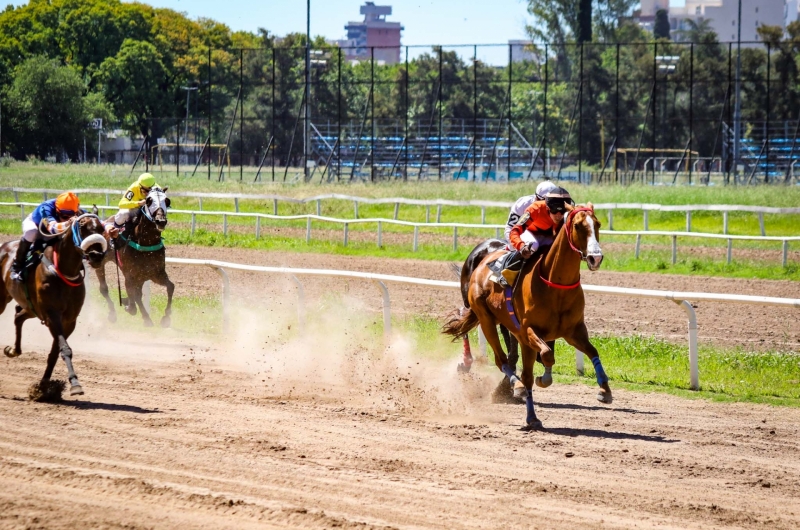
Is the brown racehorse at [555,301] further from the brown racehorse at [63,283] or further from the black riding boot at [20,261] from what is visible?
the black riding boot at [20,261]

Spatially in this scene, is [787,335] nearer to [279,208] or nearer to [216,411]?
[216,411]

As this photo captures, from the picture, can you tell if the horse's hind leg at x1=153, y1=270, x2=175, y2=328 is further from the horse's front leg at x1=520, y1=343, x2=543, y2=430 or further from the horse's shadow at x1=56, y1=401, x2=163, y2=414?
the horse's front leg at x1=520, y1=343, x2=543, y2=430

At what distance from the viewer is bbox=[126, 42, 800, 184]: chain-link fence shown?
44.2m

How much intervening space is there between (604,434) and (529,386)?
734mm

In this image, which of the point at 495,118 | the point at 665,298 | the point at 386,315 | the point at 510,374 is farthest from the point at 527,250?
the point at 495,118

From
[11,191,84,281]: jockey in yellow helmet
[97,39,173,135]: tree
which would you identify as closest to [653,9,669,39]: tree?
[97,39,173,135]: tree

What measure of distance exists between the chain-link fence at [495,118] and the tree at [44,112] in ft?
13.7

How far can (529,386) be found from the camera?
8.38 metres

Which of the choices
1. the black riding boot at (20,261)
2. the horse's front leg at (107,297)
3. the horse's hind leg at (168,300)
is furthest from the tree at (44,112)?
the black riding boot at (20,261)

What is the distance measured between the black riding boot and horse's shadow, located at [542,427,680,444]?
518cm

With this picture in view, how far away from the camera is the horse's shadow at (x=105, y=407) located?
8711 millimetres

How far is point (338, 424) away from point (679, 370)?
4248mm

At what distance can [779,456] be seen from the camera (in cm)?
730

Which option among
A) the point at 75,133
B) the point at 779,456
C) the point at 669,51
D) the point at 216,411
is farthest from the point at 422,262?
the point at 669,51
